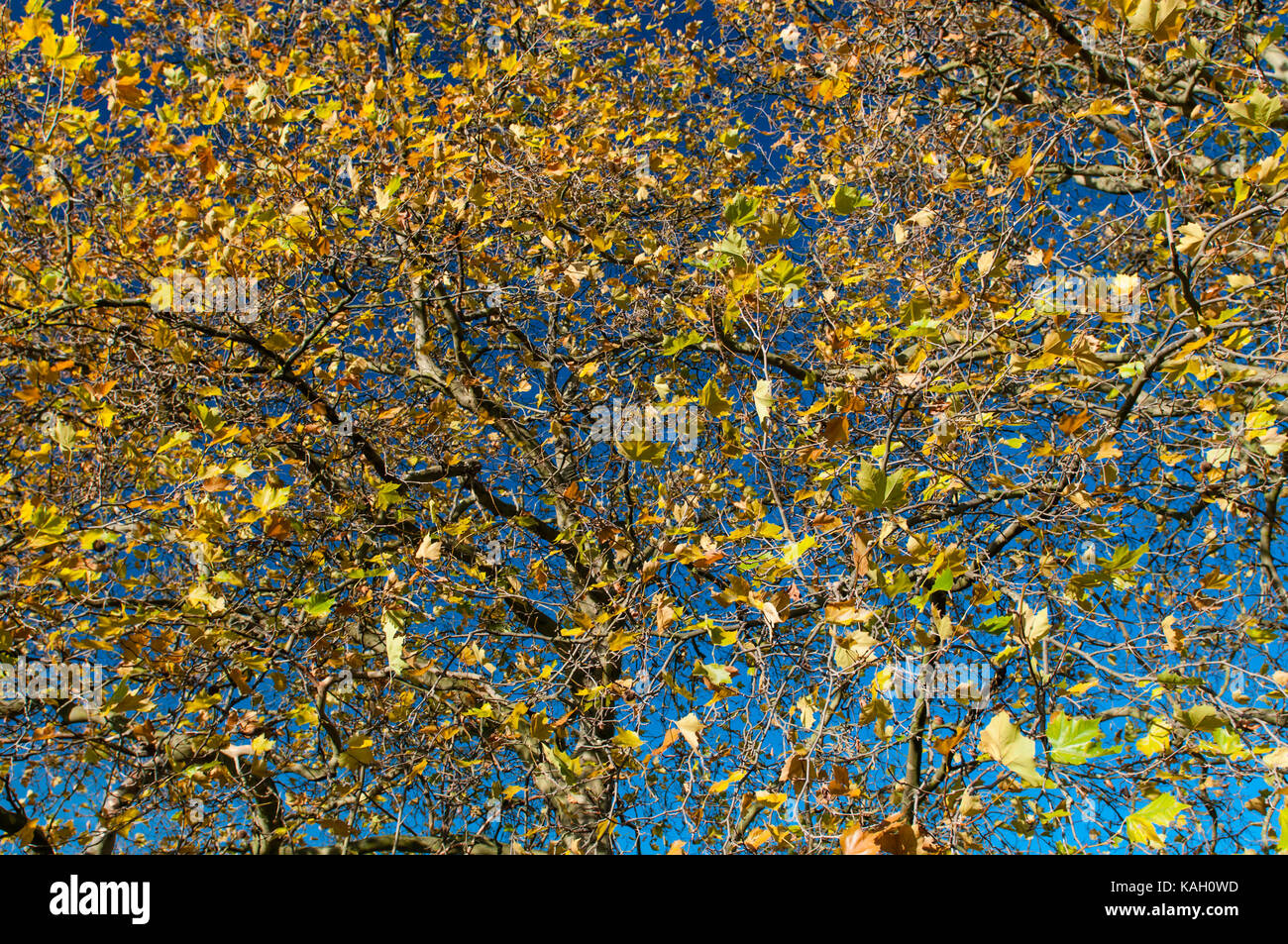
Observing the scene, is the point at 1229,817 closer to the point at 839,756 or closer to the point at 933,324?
the point at 839,756

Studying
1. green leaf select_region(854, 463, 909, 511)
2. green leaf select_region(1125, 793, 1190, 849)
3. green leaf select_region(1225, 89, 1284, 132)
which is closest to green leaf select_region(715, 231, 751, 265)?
green leaf select_region(854, 463, 909, 511)

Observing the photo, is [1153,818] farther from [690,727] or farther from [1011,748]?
[690,727]

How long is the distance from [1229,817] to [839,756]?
2005 millimetres

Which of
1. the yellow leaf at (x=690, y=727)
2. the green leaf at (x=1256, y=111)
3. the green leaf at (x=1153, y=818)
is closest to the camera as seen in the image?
the green leaf at (x=1153, y=818)

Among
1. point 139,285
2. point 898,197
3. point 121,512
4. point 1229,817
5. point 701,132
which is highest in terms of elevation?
point 701,132

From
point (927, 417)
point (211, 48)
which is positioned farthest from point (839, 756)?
point (211, 48)

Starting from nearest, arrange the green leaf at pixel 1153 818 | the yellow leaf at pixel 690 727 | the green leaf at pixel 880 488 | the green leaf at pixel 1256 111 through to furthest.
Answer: the green leaf at pixel 1153 818 → the green leaf at pixel 880 488 → the green leaf at pixel 1256 111 → the yellow leaf at pixel 690 727

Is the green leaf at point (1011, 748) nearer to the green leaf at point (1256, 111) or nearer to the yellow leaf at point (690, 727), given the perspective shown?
the yellow leaf at point (690, 727)

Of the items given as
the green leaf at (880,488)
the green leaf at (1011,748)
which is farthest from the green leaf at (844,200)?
the green leaf at (1011,748)

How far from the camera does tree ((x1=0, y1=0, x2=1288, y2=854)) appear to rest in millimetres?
2135

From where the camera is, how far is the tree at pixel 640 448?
2135mm

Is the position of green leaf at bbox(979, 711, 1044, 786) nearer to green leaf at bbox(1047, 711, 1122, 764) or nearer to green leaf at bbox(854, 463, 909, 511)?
green leaf at bbox(1047, 711, 1122, 764)
